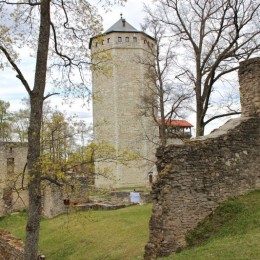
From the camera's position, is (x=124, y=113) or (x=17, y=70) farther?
(x=124, y=113)

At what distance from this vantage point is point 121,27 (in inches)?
1588

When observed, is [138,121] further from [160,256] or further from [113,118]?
[160,256]

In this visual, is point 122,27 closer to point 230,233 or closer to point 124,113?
point 124,113

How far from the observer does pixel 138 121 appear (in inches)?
1483

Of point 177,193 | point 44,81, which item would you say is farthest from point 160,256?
point 44,81

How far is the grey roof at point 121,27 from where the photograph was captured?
130 feet

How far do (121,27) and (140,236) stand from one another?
31241 mm

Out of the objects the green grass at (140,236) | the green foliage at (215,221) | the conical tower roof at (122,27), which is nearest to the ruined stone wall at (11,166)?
the green grass at (140,236)

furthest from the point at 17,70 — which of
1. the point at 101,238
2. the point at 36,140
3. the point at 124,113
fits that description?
the point at 124,113

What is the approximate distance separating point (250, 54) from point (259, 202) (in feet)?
29.6

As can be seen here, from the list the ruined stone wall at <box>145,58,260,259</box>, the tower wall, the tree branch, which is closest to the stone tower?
the tower wall

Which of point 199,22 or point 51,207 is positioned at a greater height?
point 199,22

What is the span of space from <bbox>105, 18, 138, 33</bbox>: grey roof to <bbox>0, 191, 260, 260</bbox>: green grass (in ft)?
83.4

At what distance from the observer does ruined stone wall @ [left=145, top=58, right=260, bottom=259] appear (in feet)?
29.6
